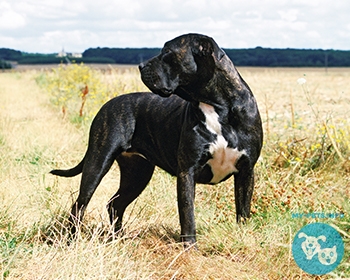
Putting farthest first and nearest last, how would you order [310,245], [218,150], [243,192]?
[243,192], [218,150], [310,245]

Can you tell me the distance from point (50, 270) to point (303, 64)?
6393cm

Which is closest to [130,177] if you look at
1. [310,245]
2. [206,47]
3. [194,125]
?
[194,125]

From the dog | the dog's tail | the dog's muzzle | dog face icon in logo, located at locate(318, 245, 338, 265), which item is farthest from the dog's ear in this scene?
the dog's tail

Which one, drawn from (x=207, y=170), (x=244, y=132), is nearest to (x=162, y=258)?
(x=207, y=170)

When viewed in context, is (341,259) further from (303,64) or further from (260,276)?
(303,64)

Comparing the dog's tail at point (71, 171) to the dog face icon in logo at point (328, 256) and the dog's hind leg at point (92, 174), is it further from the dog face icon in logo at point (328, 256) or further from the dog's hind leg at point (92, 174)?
the dog face icon in logo at point (328, 256)

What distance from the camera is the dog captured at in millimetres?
3824

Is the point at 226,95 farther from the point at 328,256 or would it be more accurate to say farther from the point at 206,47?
the point at 328,256

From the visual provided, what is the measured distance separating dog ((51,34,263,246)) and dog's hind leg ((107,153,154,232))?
1.33ft

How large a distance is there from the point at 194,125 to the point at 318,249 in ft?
3.63

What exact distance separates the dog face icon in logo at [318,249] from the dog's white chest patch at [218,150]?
2.11ft

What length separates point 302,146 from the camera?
670 cm

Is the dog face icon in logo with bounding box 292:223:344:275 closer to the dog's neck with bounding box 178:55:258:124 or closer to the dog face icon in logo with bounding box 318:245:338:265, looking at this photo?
the dog face icon in logo with bounding box 318:245:338:265

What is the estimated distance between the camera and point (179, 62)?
12.5 ft
